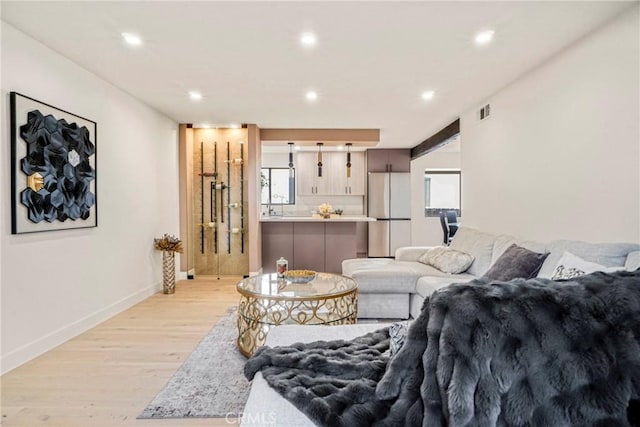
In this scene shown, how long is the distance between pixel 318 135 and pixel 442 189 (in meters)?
4.33

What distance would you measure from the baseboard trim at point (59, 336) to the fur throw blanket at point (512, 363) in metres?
2.55

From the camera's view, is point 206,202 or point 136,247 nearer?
point 136,247

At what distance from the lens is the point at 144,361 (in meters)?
2.63

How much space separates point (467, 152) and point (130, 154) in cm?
421

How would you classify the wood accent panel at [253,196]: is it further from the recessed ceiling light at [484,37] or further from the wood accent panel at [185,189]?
the recessed ceiling light at [484,37]

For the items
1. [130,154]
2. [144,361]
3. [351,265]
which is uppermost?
[130,154]

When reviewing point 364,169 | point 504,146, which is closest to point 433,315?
point 504,146

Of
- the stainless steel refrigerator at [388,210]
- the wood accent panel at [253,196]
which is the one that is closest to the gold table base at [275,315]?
the wood accent panel at [253,196]

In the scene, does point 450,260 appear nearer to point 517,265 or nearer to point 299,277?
point 517,265

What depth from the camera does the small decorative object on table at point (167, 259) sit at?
4594mm

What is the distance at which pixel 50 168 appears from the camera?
2791mm

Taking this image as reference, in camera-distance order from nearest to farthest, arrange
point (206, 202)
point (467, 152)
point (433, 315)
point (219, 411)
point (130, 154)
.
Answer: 1. point (433, 315)
2. point (219, 411)
3. point (130, 154)
4. point (467, 152)
5. point (206, 202)

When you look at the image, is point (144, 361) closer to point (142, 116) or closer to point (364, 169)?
point (142, 116)

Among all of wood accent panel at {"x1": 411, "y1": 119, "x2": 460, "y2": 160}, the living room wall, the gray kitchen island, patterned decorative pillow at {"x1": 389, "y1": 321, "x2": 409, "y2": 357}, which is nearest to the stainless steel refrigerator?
wood accent panel at {"x1": 411, "y1": 119, "x2": 460, "y2": 160}
